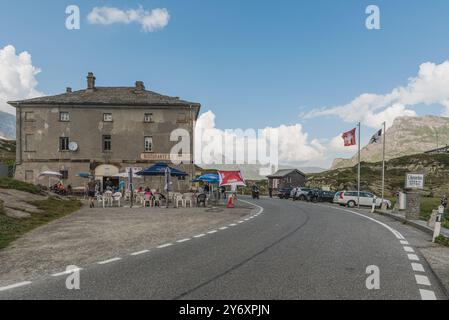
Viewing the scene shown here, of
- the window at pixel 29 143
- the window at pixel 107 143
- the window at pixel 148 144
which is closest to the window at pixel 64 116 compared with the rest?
the window at pixel 29 143

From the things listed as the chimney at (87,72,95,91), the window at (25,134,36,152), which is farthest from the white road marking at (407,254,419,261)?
the chimney at (87,72,95,91)

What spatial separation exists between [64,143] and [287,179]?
37866mm

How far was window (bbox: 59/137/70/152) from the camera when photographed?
42.0 metres

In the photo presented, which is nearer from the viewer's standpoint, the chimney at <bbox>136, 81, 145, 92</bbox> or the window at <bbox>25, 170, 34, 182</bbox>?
the window at <bbox>25, 170, 34, 182</bbox>

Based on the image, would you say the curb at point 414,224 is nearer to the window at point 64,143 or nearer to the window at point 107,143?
the window at point 107,143

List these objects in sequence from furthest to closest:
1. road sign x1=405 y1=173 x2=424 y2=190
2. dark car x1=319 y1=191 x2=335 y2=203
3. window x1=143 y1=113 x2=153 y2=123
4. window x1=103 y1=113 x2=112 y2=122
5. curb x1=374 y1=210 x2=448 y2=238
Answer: window x1=143 y1=113 x2=153 y2=123
window x1=103 y1=113 x2=112 y2=122
dark car x1=319 y1=191 x2=335 y2=203
road sign x1=405 y1=173 x2=424 y2=190
curb x1=374 y1=210 x2=448 y2=238

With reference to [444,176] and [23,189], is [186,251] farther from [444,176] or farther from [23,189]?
[444,176]

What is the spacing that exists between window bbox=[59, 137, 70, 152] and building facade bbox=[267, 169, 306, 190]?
36402 millimetres

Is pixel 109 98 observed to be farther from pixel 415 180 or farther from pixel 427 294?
pixel 427 294

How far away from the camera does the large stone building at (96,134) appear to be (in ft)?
137

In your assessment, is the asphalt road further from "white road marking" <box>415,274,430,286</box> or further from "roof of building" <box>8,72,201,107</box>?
"roof of building" <box>8,72,201,107</box>

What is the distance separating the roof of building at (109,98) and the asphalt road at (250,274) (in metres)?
34.2

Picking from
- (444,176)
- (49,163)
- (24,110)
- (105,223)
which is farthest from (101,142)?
(444,176)

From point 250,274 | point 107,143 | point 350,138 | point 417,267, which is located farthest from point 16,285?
point 107,143
